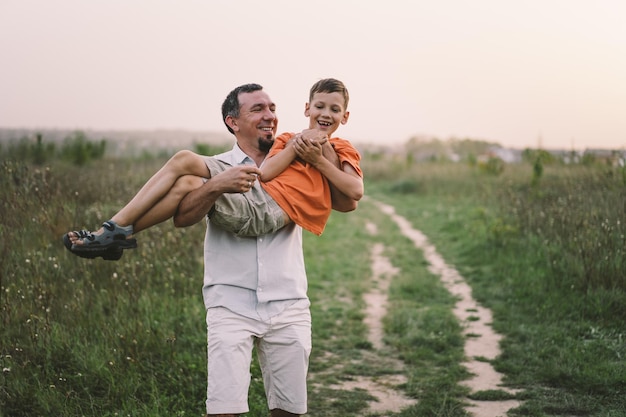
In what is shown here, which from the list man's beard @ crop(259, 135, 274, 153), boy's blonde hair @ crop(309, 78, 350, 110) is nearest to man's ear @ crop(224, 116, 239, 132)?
man's beard @ crop(259, 135, 274, 153)

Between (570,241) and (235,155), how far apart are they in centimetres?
616

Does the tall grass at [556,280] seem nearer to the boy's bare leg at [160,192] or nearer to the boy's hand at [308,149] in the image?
the boy's hand at [308,149]

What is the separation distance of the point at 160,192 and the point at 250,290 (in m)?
0.69

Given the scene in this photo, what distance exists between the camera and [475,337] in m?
6.54

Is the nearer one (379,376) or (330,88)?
(330,88)

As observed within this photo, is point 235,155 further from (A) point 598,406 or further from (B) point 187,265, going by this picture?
(B) point 187,265

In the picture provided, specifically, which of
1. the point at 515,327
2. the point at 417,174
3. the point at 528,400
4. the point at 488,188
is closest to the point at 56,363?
the point at 528,400

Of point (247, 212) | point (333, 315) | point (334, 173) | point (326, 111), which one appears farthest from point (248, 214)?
point (333, 315)

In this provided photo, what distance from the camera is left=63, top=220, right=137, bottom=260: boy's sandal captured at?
2.93m

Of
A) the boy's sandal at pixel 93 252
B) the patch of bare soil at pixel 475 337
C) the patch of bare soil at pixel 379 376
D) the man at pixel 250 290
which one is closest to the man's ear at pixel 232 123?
the man at pixel 250 290

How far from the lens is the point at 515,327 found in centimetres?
661

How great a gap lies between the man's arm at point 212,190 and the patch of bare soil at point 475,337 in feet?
9.71

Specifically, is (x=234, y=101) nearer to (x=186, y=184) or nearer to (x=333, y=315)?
(x=186, y=184)

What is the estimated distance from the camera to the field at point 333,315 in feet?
15.2
